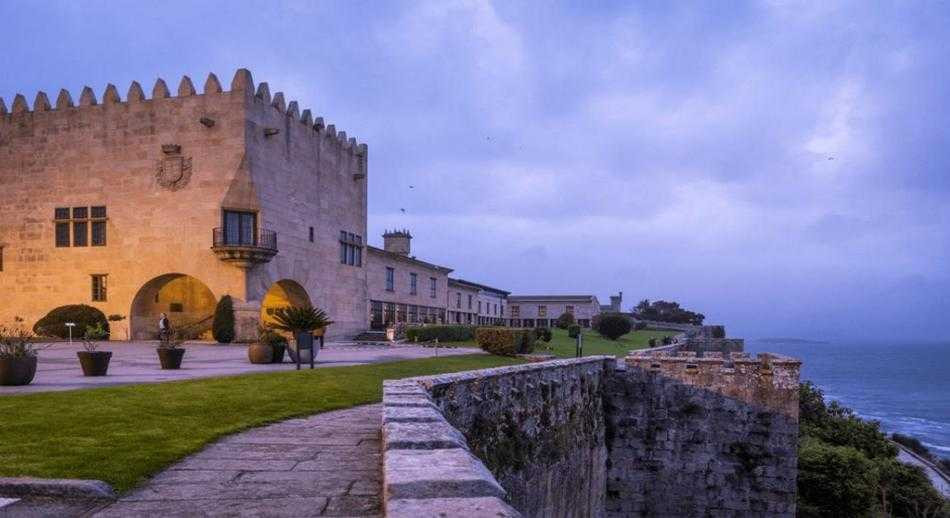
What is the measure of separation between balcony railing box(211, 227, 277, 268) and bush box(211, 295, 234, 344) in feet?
6.11

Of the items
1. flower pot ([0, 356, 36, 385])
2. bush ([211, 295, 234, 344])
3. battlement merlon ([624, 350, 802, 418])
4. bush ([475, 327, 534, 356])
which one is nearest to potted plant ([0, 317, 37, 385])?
flower pot ([0, 356, 36, 385])

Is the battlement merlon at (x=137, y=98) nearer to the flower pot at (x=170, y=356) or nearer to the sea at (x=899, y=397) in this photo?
the flower pot at (x=170, y=356)

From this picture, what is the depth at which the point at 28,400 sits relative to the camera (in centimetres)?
983

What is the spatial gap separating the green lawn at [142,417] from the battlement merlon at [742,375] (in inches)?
380

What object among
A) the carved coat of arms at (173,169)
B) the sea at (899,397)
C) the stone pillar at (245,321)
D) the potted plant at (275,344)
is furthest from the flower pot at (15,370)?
the sea at (899,397)

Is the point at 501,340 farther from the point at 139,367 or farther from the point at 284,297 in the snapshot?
the point at 284,297

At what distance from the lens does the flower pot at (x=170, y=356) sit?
16.9 m

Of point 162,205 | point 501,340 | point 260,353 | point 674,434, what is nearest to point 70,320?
point 162,205

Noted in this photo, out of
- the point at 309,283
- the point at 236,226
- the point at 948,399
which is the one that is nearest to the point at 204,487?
the point at 236,226

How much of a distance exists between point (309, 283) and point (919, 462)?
3527 cm

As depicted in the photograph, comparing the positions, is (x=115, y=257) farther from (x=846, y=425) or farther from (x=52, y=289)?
(x=846, y=425)

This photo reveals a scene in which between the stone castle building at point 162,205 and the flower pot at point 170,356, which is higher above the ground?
the stone castle building at point 162,205

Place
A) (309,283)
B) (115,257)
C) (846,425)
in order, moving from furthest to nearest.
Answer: (309,283) → (115,257) → (846,425)

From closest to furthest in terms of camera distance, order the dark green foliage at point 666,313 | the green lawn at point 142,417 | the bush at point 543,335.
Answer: the green lawn at point 142,417 < the bush at point 543,335 < the dark green foliage at point 666,313
